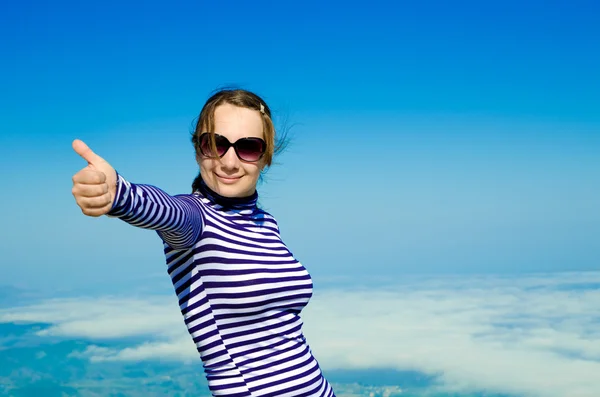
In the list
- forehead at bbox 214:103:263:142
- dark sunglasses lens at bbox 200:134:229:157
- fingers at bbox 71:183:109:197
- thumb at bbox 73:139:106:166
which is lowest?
fingers at bbox 71:183:109:197

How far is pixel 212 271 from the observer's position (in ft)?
Result: 11.8

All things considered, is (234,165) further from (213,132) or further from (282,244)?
(282,244)

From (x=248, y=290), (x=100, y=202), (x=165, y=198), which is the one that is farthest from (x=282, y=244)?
(x=100, y=202)

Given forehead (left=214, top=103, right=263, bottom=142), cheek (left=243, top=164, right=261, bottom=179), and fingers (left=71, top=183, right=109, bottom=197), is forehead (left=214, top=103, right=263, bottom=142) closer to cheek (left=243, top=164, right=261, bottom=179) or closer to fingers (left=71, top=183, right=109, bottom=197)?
cheek (left=243, top=164, right=261, bottom=179)

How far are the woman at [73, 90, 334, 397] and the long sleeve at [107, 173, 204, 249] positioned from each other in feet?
0.04

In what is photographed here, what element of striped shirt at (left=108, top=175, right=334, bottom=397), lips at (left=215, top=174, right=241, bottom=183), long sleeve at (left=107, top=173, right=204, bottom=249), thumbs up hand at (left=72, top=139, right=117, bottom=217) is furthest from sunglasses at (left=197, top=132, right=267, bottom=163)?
thumbs up hand at (left=72, top=139, right=117, bottom=217)

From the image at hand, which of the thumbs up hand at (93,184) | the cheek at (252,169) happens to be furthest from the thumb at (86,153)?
the cheek at (252,169)

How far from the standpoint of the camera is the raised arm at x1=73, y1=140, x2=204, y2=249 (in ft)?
8.61

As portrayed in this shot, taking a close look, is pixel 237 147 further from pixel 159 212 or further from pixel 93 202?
pixel 93 202

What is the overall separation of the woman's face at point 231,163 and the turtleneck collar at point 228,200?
0.10ft

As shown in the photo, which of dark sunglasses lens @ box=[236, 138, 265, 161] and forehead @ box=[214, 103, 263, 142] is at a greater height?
forehead @ box=[214, 103, 263, 142]

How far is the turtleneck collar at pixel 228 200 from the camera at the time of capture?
3.94 meters

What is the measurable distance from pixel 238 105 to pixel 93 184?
5.13 ft

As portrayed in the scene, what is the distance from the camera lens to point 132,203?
2.86 metres
